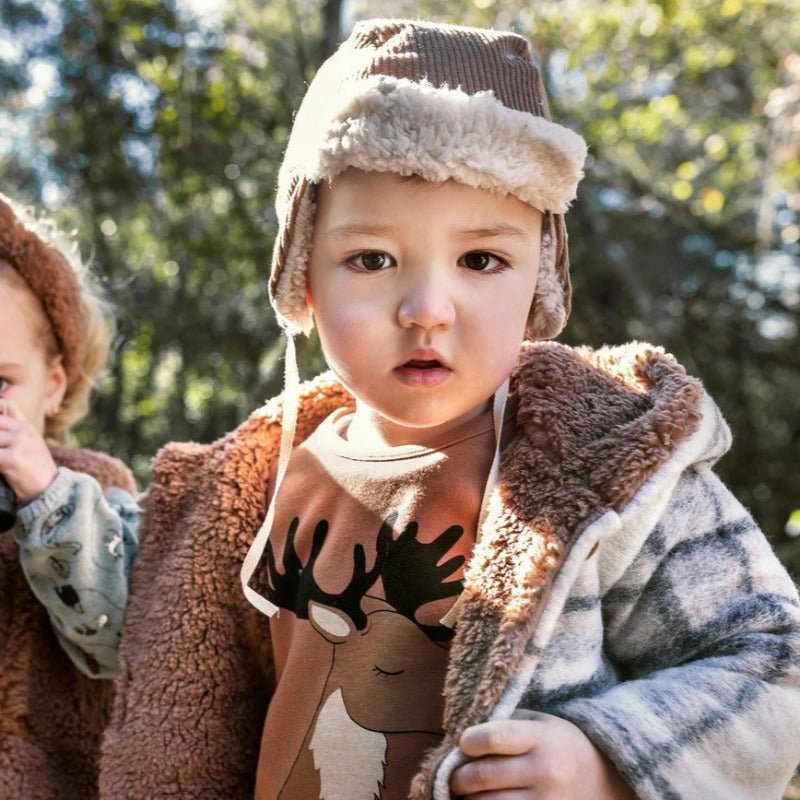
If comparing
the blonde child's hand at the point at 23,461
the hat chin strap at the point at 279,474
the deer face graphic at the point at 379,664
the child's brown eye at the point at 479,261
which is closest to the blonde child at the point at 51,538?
the blonde child's hand at the point at 23,461

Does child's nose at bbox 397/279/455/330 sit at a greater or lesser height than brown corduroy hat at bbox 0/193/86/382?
lesser

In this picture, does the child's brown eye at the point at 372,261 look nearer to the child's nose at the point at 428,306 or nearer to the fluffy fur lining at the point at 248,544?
the child's nose at the point at 428,306

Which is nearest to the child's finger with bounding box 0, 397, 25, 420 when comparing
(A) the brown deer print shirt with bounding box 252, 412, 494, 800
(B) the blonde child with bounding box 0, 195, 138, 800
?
(B) the blonde child with bounding box 0, 195, 138, 800

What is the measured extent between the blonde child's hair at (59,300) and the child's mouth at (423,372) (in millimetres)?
1010

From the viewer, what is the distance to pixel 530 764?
1096 millimetres

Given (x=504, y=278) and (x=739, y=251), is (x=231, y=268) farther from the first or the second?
(x=739, y=251)

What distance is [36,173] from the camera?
3777mm

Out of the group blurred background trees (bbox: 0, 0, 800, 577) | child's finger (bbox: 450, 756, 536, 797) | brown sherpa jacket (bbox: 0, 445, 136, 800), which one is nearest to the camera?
child's finger (bbox: 450, 756, 536, 797)

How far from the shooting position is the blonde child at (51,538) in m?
1.66

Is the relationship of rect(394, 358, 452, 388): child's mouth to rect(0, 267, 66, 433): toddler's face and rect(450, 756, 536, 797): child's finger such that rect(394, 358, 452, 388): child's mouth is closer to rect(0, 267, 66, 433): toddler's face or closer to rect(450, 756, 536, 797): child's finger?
rect(450, 756, 536, 797): child's finger

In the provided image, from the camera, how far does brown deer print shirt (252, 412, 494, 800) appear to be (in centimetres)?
135

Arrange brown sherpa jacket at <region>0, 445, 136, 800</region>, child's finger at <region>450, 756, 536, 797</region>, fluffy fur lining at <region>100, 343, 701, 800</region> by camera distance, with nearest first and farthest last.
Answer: child's finger at <region>450, 756, 536, 797</region> → fluffy fur lining at <region>100, 343, 701, 800</region> → brown sherpa jacket at <region>0, 445, 136, 800</region>

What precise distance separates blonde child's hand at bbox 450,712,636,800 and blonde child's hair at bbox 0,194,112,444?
133 centimetres

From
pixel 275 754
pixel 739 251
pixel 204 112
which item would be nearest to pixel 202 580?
pixel 275 754
